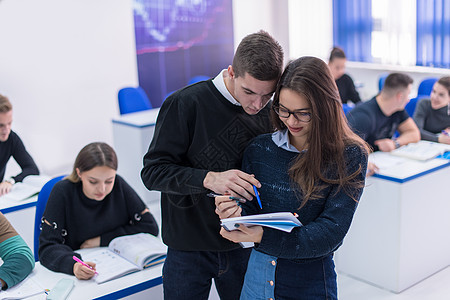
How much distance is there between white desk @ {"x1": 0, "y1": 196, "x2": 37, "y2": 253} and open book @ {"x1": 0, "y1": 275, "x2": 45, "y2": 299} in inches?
38.9

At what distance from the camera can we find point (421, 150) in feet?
11.3

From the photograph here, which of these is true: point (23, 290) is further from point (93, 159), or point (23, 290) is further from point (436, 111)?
point (436, 111)

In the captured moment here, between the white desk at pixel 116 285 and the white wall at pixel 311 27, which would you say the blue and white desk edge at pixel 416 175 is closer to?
the white desk at pixel 116 285

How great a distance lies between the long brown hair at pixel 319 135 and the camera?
151cm

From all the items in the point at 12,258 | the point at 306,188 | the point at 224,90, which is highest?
the point at 224,90

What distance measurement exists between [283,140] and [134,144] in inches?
123

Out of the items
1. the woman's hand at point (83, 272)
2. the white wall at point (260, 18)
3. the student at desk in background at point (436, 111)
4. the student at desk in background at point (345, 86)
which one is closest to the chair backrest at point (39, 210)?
the woman's hand at point (83, 272)

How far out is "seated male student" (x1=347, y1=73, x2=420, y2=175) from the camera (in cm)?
356

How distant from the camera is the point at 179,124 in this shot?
173cm

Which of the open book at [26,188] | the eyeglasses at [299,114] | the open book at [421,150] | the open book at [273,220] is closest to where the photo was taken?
the open book at [273,220]

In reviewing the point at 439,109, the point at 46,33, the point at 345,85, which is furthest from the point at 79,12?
the point at 439,109

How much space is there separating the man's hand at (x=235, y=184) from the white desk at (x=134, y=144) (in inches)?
116

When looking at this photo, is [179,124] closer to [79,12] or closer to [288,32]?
[79,12]

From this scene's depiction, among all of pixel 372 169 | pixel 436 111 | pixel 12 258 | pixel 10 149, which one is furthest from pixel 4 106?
pixel 436 111
